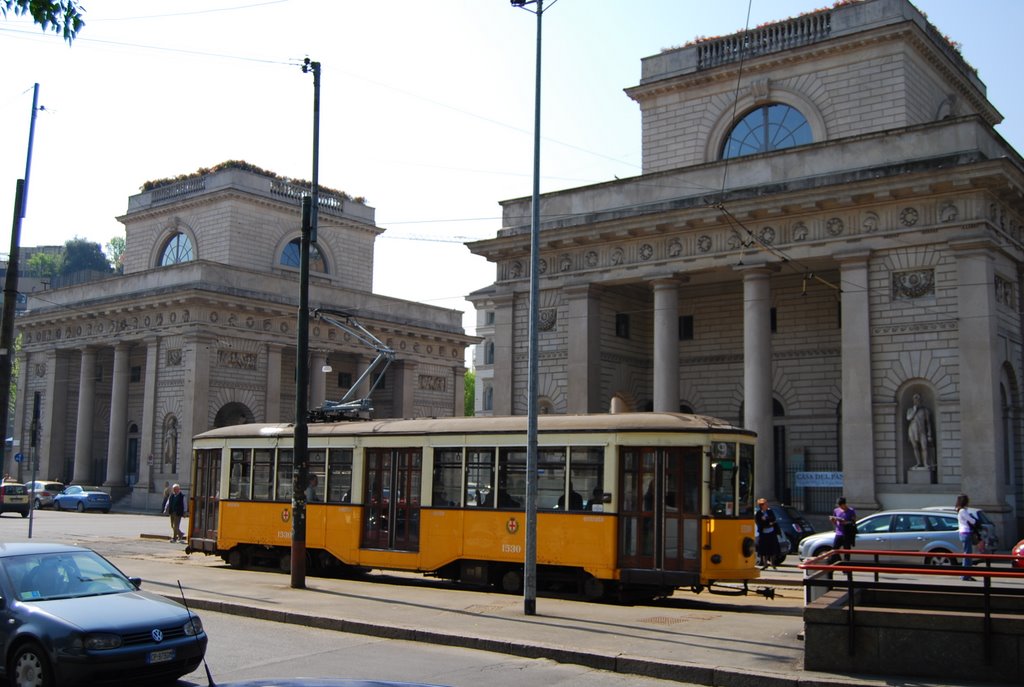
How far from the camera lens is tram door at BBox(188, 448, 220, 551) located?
22.4 meters

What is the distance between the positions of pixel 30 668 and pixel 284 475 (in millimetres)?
12001

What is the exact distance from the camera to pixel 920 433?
26.4 metres

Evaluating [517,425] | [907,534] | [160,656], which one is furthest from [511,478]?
[160,656]

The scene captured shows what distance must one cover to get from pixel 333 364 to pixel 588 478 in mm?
40546

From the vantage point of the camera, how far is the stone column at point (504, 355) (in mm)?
33844

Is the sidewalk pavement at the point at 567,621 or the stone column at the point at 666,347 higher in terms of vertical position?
the stone column at the point at 666,347

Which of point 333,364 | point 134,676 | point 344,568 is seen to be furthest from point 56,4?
point 333,364

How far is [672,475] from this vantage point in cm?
1606

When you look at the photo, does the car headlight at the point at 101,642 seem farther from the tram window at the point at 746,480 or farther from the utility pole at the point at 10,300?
the utility pole at the point at 10,300

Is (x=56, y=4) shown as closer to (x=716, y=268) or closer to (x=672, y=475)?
(x=672, y=475)

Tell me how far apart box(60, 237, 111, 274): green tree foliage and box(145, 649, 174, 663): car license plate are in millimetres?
107955

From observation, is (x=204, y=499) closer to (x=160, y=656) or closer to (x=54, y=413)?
(x=160, y=656)

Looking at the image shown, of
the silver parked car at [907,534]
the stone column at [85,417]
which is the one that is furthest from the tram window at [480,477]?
the stone column at [85,417]

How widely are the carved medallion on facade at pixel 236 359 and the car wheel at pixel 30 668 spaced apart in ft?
134
